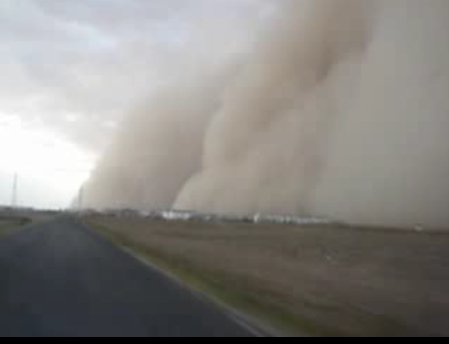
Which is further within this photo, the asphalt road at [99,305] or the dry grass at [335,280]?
the dry grass at [335,280]

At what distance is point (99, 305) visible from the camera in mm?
14180

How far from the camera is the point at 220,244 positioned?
4988 cm

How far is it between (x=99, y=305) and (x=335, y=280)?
1203 centimetres

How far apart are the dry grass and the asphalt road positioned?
125cm

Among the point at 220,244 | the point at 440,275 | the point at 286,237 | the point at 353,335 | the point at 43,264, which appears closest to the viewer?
the point at 353,335

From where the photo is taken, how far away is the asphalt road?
36.7ft

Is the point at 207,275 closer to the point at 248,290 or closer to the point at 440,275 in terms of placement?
the point at 248,290

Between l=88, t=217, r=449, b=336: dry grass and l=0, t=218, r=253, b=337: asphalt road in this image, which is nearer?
l=0, t=218, r=253, b=337: asphalt road

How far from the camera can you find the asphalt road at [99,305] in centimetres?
1119

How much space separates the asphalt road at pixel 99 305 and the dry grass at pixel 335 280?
49.0 inches

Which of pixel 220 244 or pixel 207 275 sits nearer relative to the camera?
pixel 207 275

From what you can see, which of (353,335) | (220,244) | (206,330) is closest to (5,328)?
(206,330)

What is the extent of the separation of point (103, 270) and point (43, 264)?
227cm

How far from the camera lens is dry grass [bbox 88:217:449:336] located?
14411 mm
